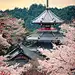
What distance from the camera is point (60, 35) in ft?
121

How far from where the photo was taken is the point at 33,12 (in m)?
96.6

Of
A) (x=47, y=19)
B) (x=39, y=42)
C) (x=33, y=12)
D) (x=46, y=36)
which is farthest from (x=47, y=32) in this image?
(x=33, y=12)

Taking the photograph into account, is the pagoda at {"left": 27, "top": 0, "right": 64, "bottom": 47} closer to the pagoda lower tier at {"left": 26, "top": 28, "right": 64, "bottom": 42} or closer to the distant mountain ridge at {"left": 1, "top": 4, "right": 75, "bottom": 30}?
the pagoda lower tier at {"left": 26, "top": 28, "right": 64, "bottom": 42}

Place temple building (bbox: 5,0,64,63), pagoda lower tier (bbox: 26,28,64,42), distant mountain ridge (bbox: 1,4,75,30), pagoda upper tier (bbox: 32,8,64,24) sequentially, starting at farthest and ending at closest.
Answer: distant mountain ridge (bbox: 1,4,75,30) < pagoda upper tier (bbox: 32,8,64,24) < pagoda lower tier (bbox: 26,28,64,42) < temple building (bbox: 5,0,64,63)

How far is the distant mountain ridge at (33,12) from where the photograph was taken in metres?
83.1

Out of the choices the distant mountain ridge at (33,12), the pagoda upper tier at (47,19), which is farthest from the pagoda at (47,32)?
the distant mountain ridge at (33,12)

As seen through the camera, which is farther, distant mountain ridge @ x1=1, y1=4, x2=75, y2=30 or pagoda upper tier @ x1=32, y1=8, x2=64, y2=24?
distant mountain ridge @ x1=1, y1=4, x2=75, y2=30

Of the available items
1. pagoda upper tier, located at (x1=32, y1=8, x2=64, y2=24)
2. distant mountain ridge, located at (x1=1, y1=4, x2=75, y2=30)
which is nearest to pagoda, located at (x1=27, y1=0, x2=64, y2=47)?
pagoda upper tier, located at (x1=32, y1=8, x2=64, y2=24)

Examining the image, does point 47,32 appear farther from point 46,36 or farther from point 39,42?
point 39,42

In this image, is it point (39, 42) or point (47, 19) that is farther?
point (47, 19)

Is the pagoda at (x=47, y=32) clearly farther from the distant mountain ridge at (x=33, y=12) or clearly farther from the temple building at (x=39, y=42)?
the distant mountain ridge at (x=33, y=12)

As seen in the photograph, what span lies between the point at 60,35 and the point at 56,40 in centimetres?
212

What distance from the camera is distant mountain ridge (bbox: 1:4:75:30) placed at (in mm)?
83125

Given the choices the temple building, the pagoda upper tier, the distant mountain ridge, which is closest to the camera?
the temple building
